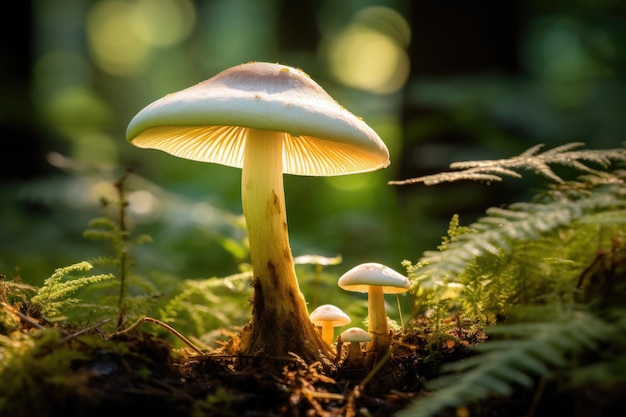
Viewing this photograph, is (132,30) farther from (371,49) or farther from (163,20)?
(371,49)

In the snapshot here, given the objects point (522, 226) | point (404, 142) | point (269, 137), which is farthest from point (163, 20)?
point (522, 226)

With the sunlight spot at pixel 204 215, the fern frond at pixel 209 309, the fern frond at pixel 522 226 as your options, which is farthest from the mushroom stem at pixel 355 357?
the sunlight spot at pixel 204 215

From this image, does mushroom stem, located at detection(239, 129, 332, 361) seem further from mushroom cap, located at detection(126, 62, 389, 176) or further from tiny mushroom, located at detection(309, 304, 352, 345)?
mushroom cap, located at detection(126, 62, 389, 176)

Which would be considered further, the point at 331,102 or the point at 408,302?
the point at 408,302

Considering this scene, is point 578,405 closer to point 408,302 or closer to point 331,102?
point 331,102

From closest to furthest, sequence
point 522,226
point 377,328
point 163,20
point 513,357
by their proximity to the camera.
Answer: point 513,357, point 522,226, point 377,328, point 163,20

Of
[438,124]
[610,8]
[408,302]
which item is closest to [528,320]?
[408,302]

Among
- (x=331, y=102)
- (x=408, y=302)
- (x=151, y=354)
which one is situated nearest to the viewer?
(x=151, y=354)
